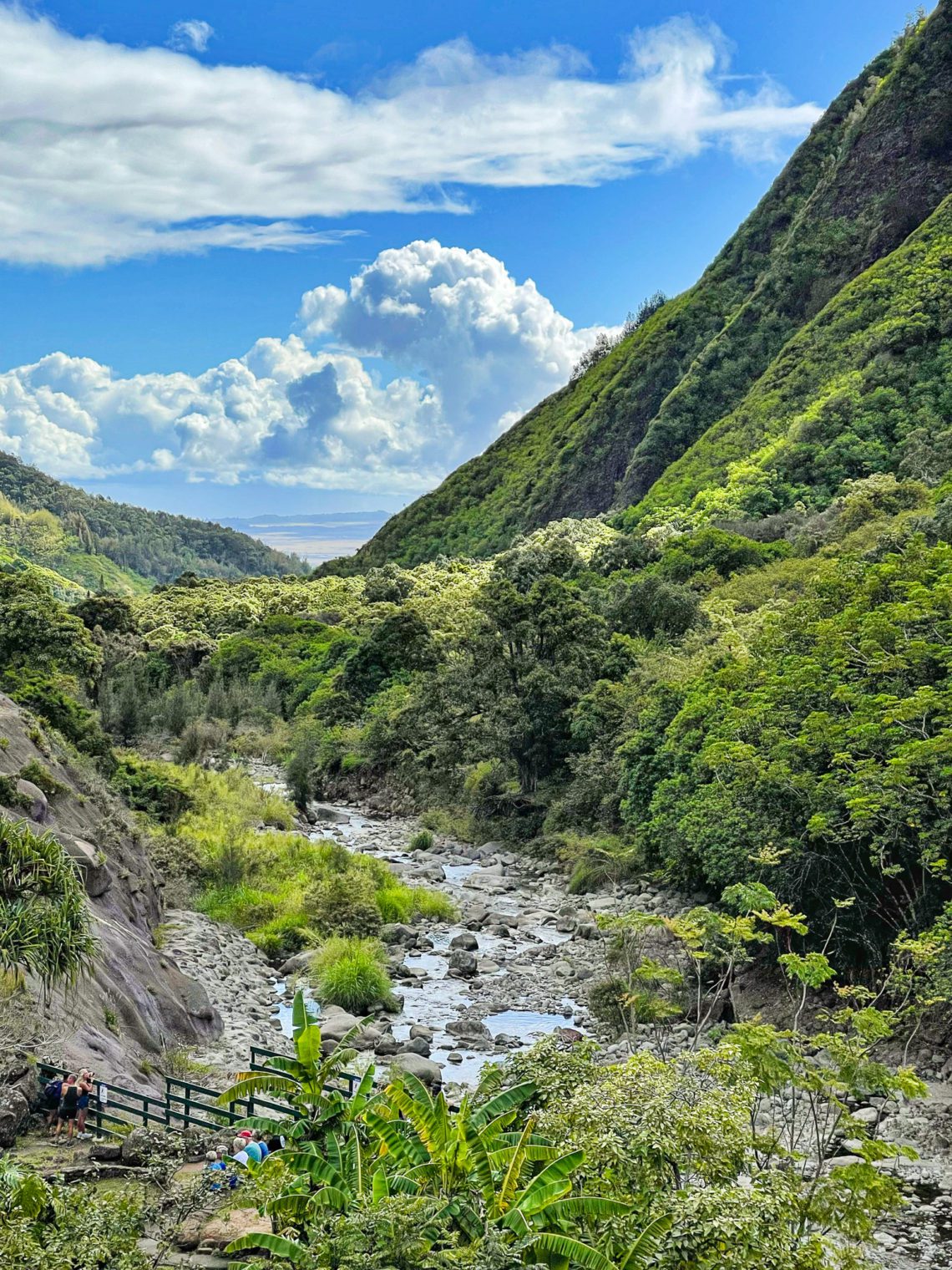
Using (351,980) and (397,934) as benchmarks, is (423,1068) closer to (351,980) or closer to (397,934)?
(351,980)

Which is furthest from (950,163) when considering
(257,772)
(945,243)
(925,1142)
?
(925,1142)

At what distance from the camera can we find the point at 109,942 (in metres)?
20.1

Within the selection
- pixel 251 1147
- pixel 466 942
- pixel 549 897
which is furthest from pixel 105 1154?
pixel 549 897

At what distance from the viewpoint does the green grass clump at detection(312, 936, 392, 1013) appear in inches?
957

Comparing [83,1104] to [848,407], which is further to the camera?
[848,407]

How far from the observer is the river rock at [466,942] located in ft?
93.9

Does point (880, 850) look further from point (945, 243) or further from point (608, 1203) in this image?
point (945, 243)

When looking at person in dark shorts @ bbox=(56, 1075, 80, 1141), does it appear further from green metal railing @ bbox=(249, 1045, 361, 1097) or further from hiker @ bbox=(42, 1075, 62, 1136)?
green metal railing @ bbox=(249, 1045, 361, 1097)

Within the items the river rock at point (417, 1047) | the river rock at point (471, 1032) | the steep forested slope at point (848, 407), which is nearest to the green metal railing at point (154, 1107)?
the river rock at point (417, 1047)

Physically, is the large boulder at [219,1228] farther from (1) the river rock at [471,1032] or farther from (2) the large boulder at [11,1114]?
(1) the river rock at [471,1032]

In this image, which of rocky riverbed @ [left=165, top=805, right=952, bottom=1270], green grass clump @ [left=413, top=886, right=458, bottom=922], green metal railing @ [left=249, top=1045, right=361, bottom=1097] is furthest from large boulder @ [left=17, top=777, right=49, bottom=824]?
green grass clump @ [left=413, top=886, right=458, bottom=922]

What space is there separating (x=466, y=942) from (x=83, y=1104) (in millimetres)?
15806

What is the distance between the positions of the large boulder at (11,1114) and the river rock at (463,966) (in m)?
14.1

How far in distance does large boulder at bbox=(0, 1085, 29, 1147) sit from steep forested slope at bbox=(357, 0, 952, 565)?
78397 mm
